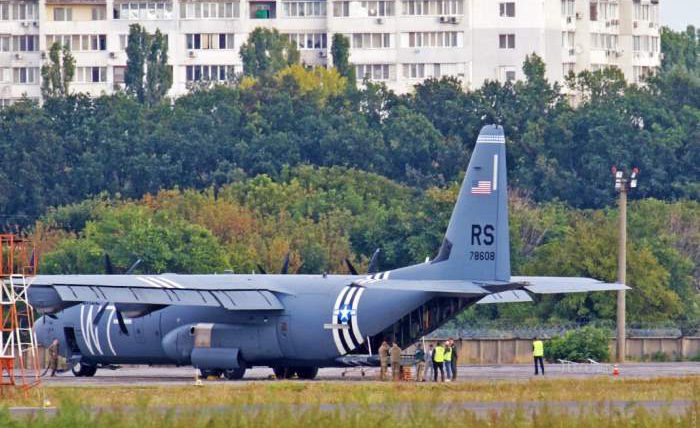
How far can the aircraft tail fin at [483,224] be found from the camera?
52062 mm

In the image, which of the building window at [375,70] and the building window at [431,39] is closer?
the building window at [431,39]

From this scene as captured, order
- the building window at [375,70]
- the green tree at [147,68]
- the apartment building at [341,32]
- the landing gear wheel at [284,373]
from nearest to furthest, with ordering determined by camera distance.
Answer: the landing gear wheel at [284,373] < the green tree at [147,68] < the apartment building at [341,32] < the building window at [375,70]

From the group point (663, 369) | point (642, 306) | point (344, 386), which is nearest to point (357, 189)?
point (642, 306)

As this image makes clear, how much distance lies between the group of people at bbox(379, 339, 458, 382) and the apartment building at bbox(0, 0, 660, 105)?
112109mm

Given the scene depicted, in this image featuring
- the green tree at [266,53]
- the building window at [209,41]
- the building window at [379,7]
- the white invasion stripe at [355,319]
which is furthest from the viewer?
the building window at [209,41]

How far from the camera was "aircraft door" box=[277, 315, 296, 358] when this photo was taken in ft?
175

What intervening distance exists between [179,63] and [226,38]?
4657 millimetres

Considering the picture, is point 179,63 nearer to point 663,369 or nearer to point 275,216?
point 275,216

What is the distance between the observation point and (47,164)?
12638cm

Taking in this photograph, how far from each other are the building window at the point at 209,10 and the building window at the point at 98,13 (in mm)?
6895

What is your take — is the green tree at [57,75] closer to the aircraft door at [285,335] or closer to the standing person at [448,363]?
the aircraft door at [285,335]

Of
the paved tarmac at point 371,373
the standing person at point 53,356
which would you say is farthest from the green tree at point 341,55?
the standing person at point 53,356

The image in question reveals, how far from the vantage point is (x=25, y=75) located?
175m

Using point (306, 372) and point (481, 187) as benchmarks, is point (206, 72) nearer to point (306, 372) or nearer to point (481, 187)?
point (306, 372)
